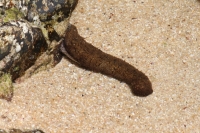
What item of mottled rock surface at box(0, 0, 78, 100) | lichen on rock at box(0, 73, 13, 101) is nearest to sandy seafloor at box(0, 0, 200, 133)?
lichen on rock at box(0, 73, 13, 101)

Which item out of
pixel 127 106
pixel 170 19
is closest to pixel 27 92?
pixel 127 106

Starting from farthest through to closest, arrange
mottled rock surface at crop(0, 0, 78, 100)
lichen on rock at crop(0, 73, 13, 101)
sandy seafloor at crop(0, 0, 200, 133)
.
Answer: sandy seafloor at crop(0, 0, 200, 133), lichen on rock at crop(0, 73, 13, 101), mottled rock surface at crop(0, 0, 78, 100)

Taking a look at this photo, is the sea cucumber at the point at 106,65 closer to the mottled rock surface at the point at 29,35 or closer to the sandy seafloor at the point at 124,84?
the sandy seafloor at the point at 124,84

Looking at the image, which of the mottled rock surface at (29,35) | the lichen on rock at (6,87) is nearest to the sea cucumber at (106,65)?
the mottled rock surface at (29,35)

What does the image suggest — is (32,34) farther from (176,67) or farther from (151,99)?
(176,67)

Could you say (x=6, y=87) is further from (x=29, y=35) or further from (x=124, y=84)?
(x=124, y=84)

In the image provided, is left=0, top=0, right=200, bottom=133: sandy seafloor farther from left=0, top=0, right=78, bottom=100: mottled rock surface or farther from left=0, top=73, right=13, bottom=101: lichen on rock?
left=0, top=0, right=78, bottom=100: mottled rock surface
